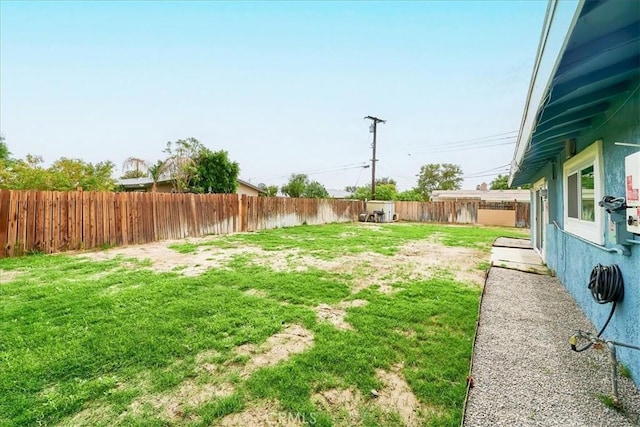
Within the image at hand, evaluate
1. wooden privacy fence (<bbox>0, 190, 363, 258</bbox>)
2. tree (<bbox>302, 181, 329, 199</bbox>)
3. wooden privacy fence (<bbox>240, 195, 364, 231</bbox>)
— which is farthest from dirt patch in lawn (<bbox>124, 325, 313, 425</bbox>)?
tree (<bbox>302, 181, 329, 199</bbox>)

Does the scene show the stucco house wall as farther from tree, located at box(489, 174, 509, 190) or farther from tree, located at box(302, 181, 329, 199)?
tree, located at box(489, 174, 509, 190)

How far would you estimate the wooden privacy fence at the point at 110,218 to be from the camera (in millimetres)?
6258

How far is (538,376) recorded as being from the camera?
2.11 m

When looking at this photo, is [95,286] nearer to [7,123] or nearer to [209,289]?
[209,289]

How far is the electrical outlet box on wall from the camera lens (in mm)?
1690

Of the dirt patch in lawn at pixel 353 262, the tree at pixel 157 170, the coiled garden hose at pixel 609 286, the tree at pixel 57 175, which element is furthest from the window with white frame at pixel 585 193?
the tree at pixel 157 170

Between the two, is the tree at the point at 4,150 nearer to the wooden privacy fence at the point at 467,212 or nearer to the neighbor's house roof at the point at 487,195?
the wooden privacy fence at the point at 467,212

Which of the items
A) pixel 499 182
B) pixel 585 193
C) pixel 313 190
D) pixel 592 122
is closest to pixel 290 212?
pixel 313 190

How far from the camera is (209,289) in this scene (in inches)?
159

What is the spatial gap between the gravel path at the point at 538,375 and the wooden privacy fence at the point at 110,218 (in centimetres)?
877

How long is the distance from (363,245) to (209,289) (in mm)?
5174

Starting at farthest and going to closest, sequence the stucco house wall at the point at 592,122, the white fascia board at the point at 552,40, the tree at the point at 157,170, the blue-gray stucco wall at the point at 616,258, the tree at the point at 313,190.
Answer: the tree at the point at 313,190
the tree at the point at 157,170
the blue-gray stucco wall at the point at 616,258
the stucco house wall at the point at 592,122
the white fascia board at the point at 552,40

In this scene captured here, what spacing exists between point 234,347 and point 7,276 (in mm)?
4945

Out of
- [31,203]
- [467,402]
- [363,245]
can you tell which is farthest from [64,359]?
[363,245]
